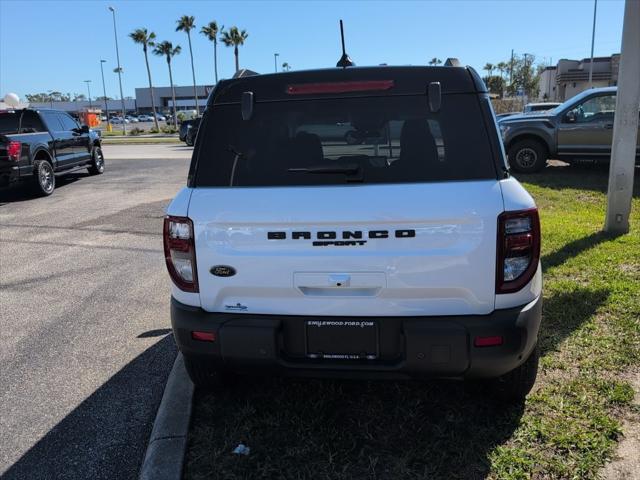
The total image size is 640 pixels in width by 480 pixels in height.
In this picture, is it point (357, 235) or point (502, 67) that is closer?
point (357, 235)

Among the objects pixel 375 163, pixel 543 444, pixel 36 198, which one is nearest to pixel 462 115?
pixel 375 163

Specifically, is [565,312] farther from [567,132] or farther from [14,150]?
[14,150]

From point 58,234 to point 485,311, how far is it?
24.4 ft

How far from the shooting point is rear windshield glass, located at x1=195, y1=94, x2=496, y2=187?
2645 millimetres

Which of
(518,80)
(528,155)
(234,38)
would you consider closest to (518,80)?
(518,80)

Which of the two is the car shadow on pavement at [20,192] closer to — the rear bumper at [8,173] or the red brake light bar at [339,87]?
the rear bumper at [8,173]

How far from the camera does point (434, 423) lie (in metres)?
A: 3.07

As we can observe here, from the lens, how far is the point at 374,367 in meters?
2.64

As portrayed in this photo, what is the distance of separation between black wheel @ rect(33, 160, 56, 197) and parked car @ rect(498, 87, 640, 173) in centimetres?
1010

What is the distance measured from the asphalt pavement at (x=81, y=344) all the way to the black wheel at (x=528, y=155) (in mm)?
7929

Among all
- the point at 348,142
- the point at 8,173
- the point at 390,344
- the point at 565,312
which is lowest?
the point at 565,312

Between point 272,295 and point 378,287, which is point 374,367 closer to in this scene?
point 378,287

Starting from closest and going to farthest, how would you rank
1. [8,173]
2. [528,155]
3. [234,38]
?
[8,173], [528,155], [234,38]

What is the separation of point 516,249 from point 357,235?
74cm
